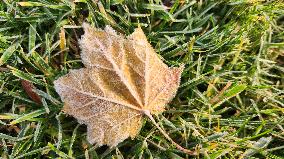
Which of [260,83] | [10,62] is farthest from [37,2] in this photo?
[260,83]

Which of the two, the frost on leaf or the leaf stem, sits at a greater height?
the frost on leaf

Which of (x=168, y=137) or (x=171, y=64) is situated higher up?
(x=171, y=64)

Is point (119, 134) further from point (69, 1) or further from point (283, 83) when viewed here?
point (283, 83)

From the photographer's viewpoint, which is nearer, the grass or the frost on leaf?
the frost on leaf

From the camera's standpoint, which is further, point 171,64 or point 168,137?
point 171,64
